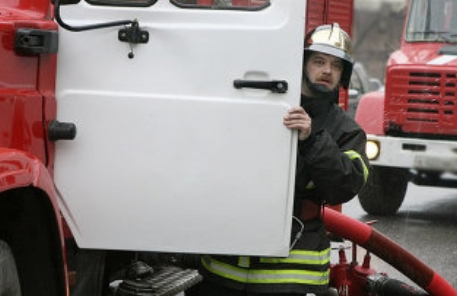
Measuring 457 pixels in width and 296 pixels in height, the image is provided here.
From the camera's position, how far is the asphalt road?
27.5 feet

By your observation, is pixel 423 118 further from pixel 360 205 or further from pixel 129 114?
pixel 129 114

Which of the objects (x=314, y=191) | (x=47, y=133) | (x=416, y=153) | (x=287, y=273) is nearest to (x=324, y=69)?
(x=314, y=191)

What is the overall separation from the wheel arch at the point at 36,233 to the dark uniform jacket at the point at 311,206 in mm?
765

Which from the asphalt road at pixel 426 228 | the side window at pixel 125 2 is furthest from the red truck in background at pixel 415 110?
the side window at pixel 125 2

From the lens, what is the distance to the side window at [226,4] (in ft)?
13.2

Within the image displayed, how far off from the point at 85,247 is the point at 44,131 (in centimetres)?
47

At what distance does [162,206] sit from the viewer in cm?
399

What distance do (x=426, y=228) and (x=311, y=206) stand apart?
6439mm

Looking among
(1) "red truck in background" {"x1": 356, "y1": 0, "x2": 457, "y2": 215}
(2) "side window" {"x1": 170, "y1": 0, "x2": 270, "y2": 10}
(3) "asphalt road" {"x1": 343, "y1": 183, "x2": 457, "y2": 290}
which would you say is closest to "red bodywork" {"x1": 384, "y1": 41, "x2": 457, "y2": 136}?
(1) "red truck in background" {"x1": 356, "y1": 0, "x2": 457, "y2": 215}

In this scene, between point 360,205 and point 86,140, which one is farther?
point 360,205

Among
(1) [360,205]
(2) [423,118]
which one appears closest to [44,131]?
(2) [423,118]

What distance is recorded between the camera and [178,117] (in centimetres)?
396

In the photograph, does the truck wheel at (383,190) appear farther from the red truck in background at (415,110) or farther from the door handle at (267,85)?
the door handle at (267,85)

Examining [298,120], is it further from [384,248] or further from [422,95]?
[422,95]
